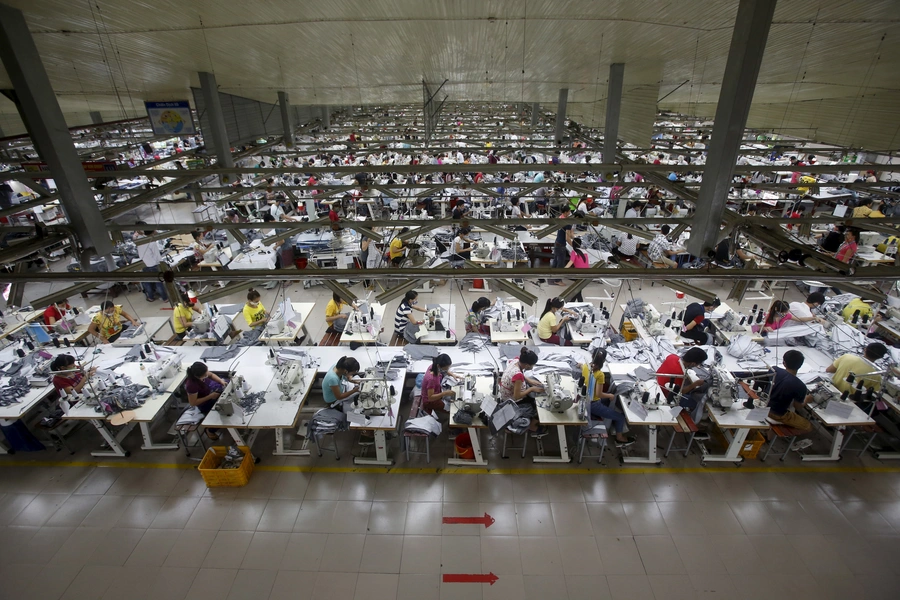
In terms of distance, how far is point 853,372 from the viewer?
582 cm

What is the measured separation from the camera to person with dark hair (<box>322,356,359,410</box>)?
19.2 ft

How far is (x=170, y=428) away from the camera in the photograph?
667cm

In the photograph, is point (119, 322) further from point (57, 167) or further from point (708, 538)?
point (708, 538)

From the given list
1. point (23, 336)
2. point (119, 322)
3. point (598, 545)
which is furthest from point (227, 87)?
point (598, 545)

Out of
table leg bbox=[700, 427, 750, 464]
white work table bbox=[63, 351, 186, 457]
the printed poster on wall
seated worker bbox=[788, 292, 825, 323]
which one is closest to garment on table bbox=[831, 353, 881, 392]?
seated worker bbox=[788, 292, 825, 323]

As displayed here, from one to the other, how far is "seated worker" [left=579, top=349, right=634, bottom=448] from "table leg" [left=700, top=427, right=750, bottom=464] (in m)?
1.07

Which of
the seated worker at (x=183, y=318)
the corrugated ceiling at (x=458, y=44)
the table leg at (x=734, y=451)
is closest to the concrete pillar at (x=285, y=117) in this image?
the corrugated ceiling at (x=458, y=44)

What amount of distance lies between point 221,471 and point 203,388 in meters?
1.21

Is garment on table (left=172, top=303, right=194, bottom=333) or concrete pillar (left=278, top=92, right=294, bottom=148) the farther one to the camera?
concrete pillar (left=278, top=92, right=294, bottom=148)

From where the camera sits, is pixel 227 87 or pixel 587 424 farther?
pixel 227 87

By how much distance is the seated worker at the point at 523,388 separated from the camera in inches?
224

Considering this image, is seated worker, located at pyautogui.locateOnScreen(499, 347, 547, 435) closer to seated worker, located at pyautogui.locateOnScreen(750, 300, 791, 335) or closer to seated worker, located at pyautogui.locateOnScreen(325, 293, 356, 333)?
seated worker, located at pyautogui.locateOnScreen(325, 293, 356, 333)

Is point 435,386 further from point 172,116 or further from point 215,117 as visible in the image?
point 172,116

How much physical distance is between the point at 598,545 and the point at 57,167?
6.74 metres
